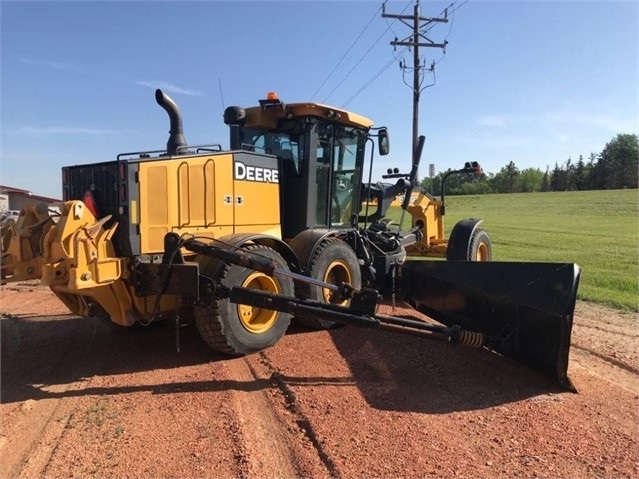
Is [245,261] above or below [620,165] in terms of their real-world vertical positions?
below

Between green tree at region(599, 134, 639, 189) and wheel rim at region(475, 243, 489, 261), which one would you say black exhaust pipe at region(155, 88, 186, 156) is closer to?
wheel rim at region(475, 243, 489, 261)

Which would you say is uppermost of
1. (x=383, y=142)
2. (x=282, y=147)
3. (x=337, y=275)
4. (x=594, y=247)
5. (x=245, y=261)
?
(x=383, y=142)

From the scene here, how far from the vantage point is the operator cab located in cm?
699

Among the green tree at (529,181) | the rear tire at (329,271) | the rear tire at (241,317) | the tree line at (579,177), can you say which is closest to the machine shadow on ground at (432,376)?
the rear tire at (329,271)

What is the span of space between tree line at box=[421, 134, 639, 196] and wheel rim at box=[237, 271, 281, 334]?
59.2 m

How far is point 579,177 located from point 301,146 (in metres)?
87.8

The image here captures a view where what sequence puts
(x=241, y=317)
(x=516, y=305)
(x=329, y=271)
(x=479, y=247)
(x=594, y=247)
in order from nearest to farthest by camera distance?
(x=516, y=305)
(x=241, y=317)
(x=329, y=271)
(x=479, y=247)
(x=594, y=247)

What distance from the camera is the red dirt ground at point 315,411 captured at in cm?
331

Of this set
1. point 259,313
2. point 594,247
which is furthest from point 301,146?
point 594,247

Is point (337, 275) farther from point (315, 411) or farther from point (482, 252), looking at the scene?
point (482, 252)

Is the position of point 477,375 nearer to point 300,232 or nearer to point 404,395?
point 404,395

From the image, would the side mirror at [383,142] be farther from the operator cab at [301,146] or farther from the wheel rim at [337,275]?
the wheel rim at [337,275]

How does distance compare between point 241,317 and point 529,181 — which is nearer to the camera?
point 241,317

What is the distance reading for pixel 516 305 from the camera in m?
4.97
